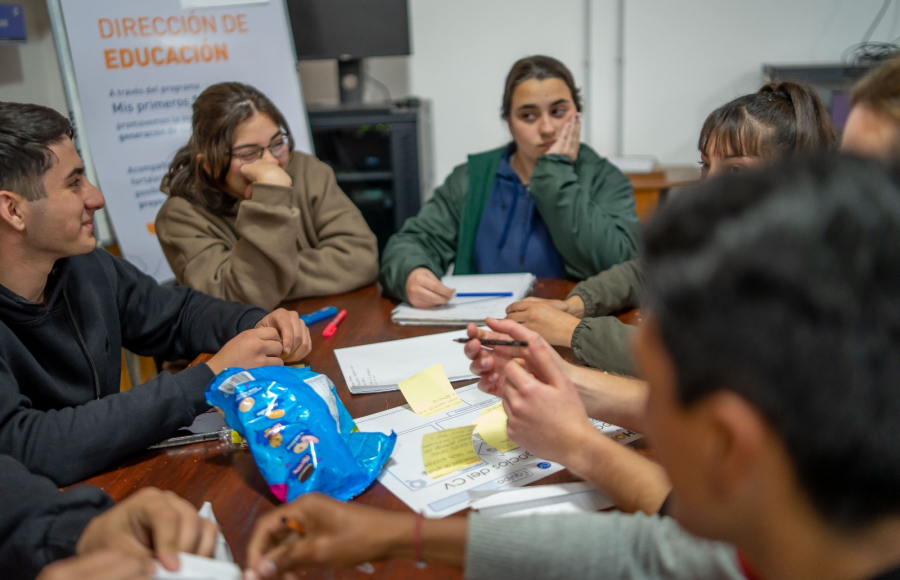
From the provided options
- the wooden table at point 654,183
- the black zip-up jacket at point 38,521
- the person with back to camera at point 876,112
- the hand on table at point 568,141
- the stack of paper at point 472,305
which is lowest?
the wooden table at point 654,183

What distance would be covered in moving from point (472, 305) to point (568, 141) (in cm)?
66

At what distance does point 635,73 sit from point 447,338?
2.54 metres

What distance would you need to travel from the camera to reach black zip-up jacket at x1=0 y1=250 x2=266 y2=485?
0.88 m

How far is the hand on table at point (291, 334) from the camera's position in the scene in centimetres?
119

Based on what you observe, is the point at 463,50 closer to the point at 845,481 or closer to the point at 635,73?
the point at 635,73

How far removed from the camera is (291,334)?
1.19m

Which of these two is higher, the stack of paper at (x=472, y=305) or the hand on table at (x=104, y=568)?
the hand on table at (x=104, y=568)

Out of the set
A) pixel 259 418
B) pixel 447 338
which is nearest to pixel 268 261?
pixel 447 338

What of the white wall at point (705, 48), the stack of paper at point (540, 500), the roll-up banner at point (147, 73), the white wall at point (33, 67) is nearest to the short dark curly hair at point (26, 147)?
the stack of paper at point (540, 500)

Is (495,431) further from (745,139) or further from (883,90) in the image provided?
(745,139)

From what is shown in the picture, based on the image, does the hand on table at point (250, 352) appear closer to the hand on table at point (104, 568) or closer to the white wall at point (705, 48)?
the hand on table at point (104, 568)

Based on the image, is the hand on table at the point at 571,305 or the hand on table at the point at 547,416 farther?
the hand on table at the point at 571,305

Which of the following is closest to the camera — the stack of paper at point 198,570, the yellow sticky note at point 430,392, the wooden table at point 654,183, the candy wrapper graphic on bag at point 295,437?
the stack of paper at point 198,570

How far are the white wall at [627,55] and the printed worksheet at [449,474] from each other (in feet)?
9.04
